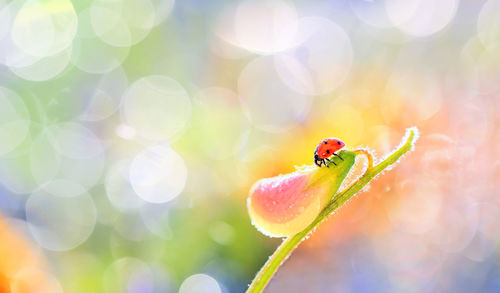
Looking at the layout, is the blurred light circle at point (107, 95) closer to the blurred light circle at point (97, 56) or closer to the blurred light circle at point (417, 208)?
the blurred light circle at point (97, 56)

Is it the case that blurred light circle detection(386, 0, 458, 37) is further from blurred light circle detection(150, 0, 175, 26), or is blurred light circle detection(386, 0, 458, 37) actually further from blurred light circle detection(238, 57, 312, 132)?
blurred light circle detection(150, 0, 175, 26)

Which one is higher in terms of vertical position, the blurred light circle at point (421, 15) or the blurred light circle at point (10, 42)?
the blurred light circle at point (421, 15)

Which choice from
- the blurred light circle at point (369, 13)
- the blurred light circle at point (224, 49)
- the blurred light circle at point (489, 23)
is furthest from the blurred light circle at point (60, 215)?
the blurred light circle at point (489, 23)

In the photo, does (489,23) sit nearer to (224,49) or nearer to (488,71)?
(488,71)

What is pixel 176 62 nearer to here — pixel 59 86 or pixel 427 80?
pixel 59 86

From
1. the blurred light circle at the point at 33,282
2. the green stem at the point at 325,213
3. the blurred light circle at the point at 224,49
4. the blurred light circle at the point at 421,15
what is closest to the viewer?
the green stem at the point at 325,213

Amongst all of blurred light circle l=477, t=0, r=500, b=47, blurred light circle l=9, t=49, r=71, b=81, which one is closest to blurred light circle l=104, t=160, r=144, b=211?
blurred light circle l=9, t=49, r=71, b=81

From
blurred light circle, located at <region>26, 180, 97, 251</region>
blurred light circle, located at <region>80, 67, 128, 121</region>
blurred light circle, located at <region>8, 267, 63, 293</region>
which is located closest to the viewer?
blurred light circle, located at <region>8, 267, 63, 293</region>
